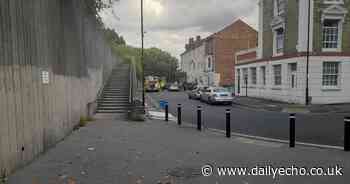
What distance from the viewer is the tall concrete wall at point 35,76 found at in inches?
200

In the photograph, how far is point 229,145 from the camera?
7.88m

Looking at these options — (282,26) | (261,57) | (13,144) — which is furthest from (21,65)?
(261,57)

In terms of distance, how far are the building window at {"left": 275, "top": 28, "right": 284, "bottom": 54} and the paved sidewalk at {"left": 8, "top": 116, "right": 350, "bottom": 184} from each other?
742 inches

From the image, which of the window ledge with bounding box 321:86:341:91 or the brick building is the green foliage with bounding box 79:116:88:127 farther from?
the brick building

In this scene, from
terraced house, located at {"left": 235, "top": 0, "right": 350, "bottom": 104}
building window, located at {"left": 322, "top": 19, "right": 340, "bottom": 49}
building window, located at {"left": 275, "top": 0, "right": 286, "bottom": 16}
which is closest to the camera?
terraced house, located at {"left": 235, "top": 0, "right": 350, "bottom": 104}

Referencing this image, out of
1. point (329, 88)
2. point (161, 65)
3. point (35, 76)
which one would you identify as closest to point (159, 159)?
point (35, 76)

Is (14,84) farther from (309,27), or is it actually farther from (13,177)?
(309,27)

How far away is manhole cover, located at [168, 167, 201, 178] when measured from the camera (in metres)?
5.25

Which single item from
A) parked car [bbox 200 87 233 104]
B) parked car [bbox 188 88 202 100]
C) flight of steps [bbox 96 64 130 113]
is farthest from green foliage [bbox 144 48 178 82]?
flight of steps [bbox 96 64 130 113]

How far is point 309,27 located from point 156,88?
33.5m

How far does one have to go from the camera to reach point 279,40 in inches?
1016

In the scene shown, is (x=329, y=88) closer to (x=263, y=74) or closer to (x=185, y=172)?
(x=263, y=74)

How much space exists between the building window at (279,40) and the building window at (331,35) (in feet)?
11.8

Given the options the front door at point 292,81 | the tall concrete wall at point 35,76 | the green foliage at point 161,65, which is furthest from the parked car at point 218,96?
the green foliage at point 161,65
